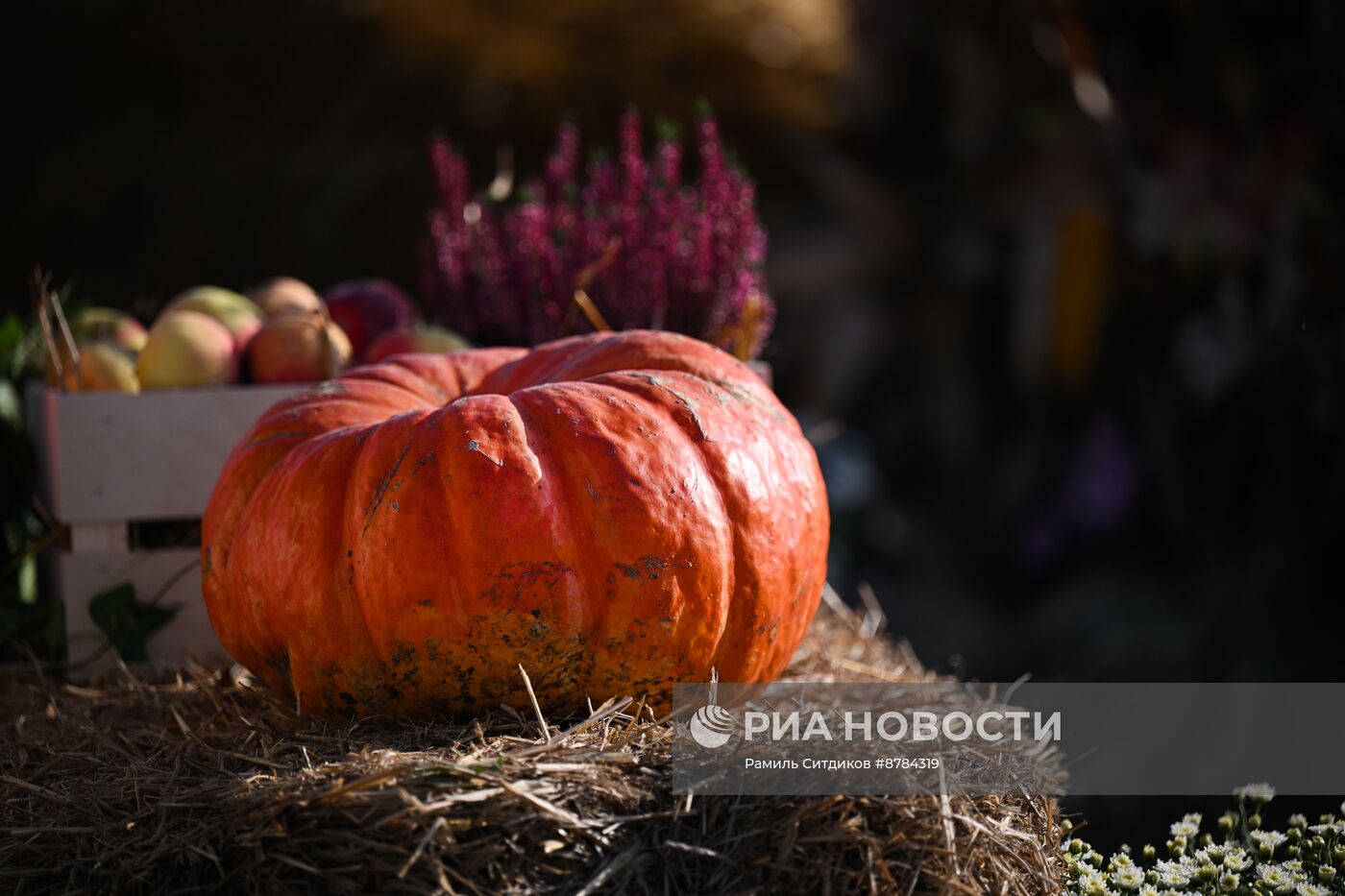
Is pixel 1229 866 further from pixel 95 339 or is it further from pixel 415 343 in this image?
pixel 95 339

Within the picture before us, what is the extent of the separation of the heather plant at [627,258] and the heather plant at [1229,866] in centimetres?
123

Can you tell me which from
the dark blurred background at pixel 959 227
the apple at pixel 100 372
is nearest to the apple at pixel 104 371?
the apple at pixel 100 372

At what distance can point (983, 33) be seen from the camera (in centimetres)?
518

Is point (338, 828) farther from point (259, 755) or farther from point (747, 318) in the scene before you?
point (747, 318)

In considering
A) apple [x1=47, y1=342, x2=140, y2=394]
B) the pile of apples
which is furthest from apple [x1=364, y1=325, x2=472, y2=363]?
apple [x1=47, y1=342, x2=140, y2=394]

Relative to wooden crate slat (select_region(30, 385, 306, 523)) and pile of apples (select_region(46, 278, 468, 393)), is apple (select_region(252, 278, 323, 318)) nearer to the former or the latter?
pile of apples (select_region(46, 278, 468, 393))

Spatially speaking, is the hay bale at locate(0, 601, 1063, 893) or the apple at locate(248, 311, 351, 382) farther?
the apple at locate(248, 311, 351, 382)

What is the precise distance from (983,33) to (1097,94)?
60cm

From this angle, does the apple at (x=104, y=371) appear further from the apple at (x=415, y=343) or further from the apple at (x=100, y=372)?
the apple at (x=415, y=343)

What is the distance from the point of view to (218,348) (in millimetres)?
2303

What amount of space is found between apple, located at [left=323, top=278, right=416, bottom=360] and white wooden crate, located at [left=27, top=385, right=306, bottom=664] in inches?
14.1

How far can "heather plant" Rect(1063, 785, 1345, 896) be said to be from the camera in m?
1.39

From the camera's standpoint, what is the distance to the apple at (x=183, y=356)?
2260 mm

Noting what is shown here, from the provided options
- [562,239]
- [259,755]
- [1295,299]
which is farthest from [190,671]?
[1295,299]
